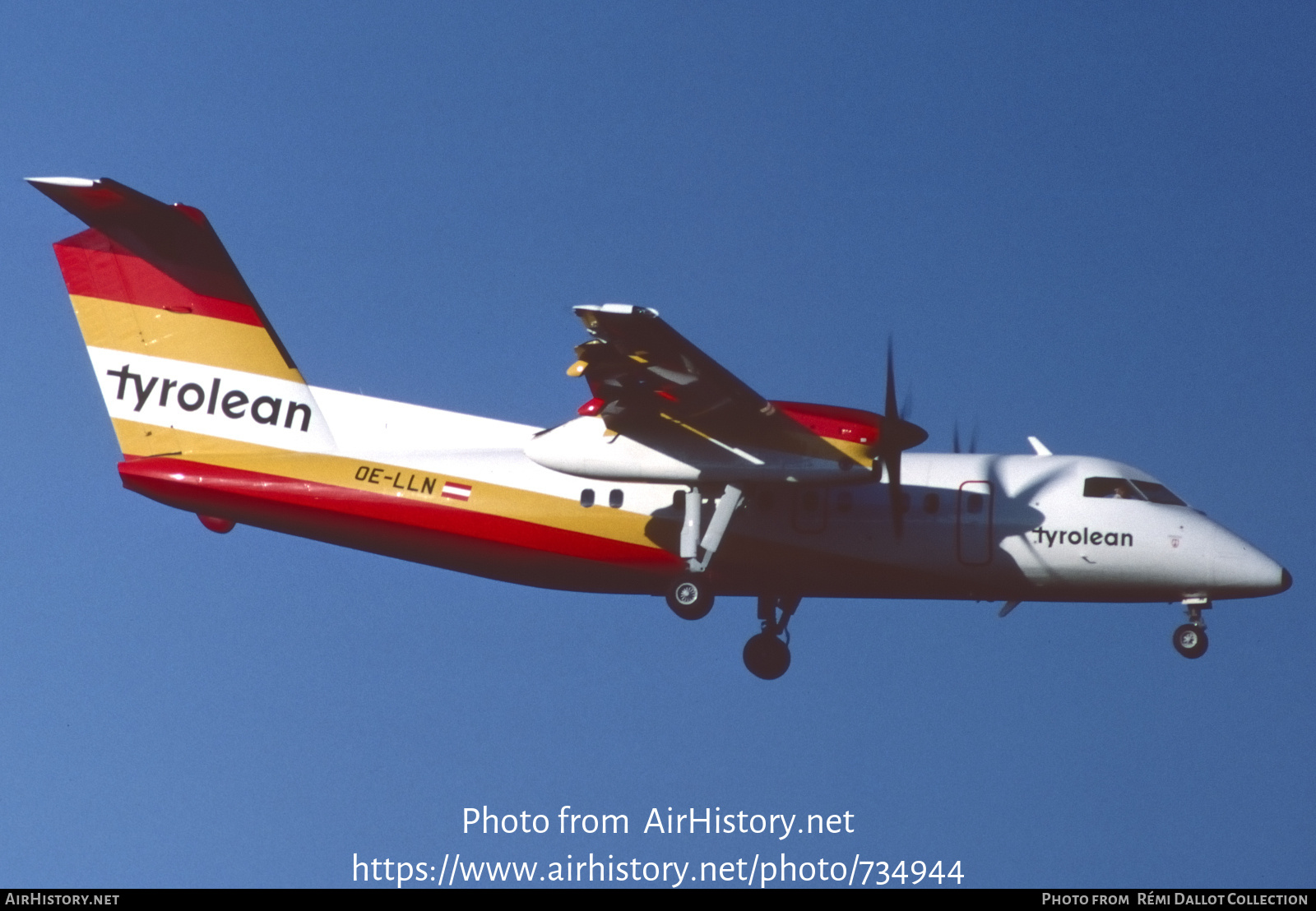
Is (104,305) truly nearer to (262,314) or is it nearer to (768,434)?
(262,314)

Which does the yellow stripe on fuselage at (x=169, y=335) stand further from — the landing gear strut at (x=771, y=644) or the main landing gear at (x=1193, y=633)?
the main landing gear at (x=1193, y=633)

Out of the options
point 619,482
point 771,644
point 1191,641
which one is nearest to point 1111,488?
point 1191,641

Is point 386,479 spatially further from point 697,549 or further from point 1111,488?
point 1111,488

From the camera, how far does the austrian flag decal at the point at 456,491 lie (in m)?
18.2

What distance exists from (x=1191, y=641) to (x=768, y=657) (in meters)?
5.36

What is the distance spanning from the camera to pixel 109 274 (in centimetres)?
1873

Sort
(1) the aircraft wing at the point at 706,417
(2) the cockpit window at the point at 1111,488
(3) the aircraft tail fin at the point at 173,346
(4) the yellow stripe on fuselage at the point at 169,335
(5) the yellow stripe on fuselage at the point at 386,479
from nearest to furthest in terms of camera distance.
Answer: (1) the aircraft wing at the point at 706,417 → (2) the cockpit window at the point at 1111,488 → (5) the yellow stripe on fuselage at the point at 386,479 → (3) the aircraft tail fin at the point at 173,346 → (4) the yellow stripe on fuselage at the point at 169,335

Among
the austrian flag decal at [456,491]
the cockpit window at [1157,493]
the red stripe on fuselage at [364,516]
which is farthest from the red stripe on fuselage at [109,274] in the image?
the cockpit window at [1157,493]

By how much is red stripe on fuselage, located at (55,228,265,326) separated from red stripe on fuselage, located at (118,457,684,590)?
240 cm

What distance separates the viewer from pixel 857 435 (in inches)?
656

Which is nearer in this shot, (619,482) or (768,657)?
(619,482)

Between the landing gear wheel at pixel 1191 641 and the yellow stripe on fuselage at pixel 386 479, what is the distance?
662 centimetres

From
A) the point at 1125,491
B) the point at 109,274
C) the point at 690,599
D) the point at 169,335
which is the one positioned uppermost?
the point at 109,274

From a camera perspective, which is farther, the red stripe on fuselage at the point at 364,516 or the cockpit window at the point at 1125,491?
the red stripe on fuselage at the point at 364,516
